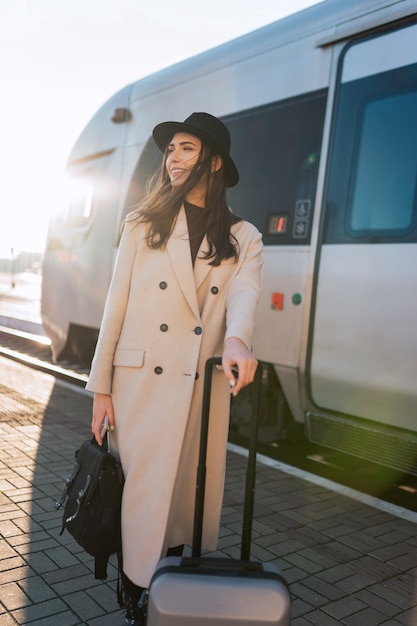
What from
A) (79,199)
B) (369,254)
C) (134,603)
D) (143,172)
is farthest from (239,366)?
(79,199)

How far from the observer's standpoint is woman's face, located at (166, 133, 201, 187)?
2357mm

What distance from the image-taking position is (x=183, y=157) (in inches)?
93.2

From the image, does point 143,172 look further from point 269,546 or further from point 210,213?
point 210,213

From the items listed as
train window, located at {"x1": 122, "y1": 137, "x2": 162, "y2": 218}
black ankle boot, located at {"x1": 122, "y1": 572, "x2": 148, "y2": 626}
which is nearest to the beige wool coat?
black ankle boot, located at {"x1": 122, "y1": 572, "x2": 148, "y2": 626}

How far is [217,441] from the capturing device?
2.35 m

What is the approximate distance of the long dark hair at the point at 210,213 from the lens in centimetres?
231

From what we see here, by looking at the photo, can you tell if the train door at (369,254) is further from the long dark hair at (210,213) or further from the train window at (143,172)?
the train window at (143,172)

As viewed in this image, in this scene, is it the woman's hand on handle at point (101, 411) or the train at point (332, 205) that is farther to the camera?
the train at point (332, 205)

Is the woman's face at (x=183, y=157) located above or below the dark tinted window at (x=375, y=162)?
below

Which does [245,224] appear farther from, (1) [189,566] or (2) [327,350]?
(2) [327,350]

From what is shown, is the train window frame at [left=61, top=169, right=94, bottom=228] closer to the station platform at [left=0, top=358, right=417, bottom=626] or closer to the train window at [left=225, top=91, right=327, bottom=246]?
the train window at [left=225, top=91, right=327, bottom=246]

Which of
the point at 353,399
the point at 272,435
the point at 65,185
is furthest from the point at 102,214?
the point at 353,399

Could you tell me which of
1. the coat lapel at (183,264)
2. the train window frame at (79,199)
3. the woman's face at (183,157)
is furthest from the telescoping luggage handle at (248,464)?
the train window frame at (79,199)

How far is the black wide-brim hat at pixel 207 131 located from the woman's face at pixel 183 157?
1.1 inches
